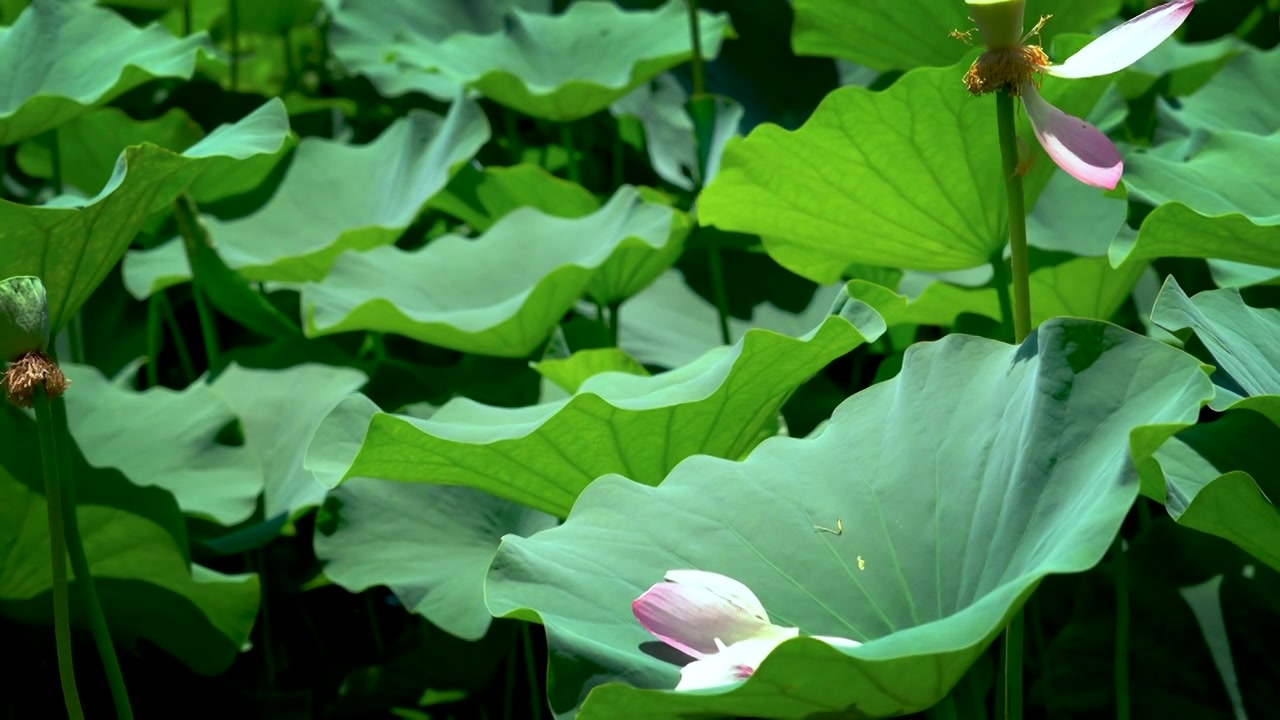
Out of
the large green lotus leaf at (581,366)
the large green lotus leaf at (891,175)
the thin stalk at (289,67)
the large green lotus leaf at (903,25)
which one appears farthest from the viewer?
the thin stalk at (289,67)

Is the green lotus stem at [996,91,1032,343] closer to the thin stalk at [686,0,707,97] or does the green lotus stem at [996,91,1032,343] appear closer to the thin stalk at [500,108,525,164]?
the thin stalk at [686,0,707,97]

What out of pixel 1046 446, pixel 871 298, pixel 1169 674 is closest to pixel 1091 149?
pixel 1046 446

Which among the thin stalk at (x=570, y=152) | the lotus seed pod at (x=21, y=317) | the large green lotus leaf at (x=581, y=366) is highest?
the lotus seed pod at (x=21, y=317)

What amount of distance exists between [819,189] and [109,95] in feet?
3.07

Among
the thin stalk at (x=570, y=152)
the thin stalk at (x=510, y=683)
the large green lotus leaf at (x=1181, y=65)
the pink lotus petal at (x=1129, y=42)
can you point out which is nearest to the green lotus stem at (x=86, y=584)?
the thin stalk at (x=510, y=683)

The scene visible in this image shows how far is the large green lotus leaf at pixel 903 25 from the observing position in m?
1.64

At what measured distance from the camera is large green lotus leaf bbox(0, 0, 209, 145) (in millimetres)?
1864

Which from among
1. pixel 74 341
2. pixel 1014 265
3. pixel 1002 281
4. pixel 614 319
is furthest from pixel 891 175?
pixel 74 341

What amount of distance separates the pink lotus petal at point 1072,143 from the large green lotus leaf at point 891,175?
0.37 m

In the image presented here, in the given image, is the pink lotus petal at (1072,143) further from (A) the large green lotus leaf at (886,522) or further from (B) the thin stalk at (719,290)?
(B) the thin stalk at (719,290)

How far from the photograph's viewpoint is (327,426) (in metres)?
1.18

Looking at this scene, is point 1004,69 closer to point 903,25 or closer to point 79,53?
point 903,25

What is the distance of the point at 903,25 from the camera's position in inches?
67.0

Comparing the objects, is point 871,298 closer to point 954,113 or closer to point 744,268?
point 954,113
